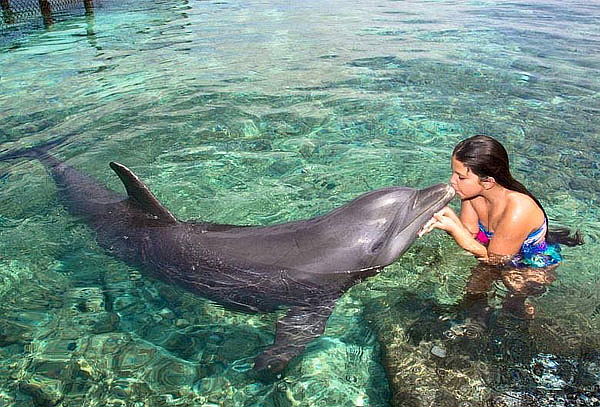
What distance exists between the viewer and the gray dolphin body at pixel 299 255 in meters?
4.61

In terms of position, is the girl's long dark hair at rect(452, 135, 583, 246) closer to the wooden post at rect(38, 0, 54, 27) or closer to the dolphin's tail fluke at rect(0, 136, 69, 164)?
the dolphin's tail fluke at rect(0, 136, 69, 164)

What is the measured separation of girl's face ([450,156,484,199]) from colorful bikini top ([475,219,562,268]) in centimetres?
75

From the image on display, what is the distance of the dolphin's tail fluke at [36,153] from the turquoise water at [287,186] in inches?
9.1

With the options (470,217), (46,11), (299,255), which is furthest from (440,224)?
(46,11)

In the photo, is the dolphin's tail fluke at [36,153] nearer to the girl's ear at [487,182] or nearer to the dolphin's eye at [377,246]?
the dolphin's eye at [377,246]

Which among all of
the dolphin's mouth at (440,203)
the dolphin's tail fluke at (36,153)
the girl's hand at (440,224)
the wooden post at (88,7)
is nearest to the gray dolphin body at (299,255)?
the dolphin's mouth at (440,203)

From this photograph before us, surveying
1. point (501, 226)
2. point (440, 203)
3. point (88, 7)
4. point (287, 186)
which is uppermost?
point (440, 203)

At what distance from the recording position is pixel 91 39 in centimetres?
1828

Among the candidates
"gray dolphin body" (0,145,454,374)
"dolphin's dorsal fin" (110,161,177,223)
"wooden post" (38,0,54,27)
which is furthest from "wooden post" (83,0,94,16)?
"gray dolphin body" (0,145,454,374)

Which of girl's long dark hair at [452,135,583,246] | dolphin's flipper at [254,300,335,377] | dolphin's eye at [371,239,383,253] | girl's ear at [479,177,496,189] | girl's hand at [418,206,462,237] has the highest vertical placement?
girl's long dark hair at [452,135,583,246]

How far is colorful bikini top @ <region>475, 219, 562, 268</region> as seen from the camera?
4965mm

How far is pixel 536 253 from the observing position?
16.6 ft

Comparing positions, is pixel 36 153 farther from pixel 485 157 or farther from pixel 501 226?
pixel 501 226

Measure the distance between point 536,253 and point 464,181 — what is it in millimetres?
1150
